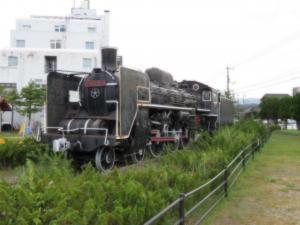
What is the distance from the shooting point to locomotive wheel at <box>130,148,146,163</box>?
36.6 feet

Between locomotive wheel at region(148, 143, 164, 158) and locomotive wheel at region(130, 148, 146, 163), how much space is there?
0.82 m

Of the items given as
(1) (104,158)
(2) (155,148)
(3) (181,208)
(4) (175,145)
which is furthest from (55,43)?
(3) (181,208)

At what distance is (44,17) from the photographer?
52.3m

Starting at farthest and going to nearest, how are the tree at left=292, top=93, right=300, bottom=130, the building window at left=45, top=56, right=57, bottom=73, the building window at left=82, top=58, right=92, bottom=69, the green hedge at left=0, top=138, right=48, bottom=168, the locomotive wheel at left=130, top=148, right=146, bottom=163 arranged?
the building window at left=82, top=58, right=92, bottom=69 < the building window at left=45, top=56, right=57, bottom=73 < the tree at left=292, top=93, right=300, bottom=130 < the locomotive wheel at left=130, top=148, right=146, bottom=163 < the green hedge at left=0, top=138, right=48, bottom=168

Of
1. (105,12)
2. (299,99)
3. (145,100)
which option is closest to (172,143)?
(145,100)

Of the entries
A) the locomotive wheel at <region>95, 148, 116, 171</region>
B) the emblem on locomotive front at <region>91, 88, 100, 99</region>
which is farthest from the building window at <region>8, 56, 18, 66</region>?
the locomotive wheel at <region>95, 148, 116, 171</region>

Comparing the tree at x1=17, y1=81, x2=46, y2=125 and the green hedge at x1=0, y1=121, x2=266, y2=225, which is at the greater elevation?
the tree at x1=17, y1=81, x2=46, y2=125

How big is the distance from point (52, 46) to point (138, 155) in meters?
42.1

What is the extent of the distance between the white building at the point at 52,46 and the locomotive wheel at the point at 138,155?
2910 cm

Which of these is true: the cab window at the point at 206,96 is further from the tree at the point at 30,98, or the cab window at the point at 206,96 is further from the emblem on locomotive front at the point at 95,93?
the tree at the point at 30,98

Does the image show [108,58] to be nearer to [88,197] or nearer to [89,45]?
[88,197]

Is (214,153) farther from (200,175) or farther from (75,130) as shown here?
(75,130)

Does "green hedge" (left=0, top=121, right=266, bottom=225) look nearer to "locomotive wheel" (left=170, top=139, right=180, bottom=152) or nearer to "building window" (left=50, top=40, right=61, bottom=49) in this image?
"locomotive wheel" (left=170, top=139, right=180, bottom=152)

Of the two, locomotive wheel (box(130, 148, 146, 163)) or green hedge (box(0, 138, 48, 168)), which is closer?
green hedge (box(0, 138, 48, 168))
